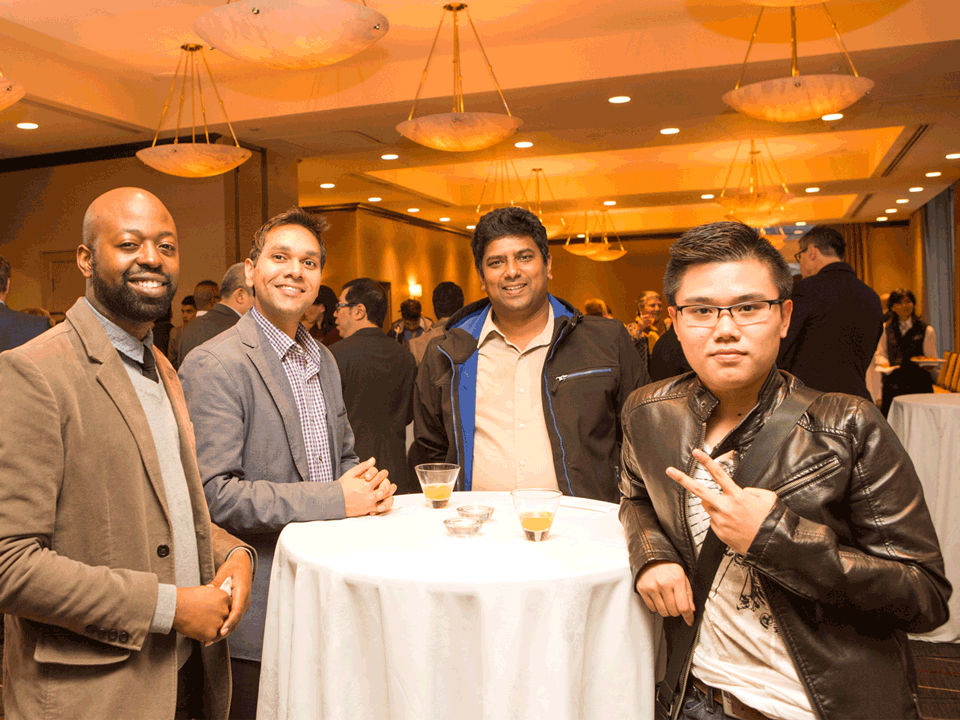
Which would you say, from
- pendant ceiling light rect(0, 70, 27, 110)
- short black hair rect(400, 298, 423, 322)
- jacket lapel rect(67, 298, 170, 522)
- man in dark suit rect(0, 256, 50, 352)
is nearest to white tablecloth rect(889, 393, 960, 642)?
jacket lapel rect(67, 298, 170, 522)

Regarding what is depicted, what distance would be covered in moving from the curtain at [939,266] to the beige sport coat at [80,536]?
45.9 feet

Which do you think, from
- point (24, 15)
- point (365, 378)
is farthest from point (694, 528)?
point (24, 15)

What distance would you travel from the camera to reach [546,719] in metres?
1.42

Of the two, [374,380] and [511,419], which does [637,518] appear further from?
[374,380]

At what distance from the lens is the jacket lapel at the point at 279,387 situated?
2.06 m

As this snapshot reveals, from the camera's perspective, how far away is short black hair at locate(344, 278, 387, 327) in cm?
416

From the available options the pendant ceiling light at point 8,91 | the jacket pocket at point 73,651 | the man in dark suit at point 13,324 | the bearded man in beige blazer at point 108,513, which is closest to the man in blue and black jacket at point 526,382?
the bearded man in beige blazer at point 108,513

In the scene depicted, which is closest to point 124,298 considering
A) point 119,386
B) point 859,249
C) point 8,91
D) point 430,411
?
point 119,386

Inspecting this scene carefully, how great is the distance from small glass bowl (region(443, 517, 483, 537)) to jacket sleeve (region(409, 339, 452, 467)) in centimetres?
78

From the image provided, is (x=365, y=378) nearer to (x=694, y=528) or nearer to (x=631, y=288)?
(x=694, y=528)

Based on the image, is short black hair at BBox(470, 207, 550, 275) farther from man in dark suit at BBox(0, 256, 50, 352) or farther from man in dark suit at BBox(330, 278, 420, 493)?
man in dark suit at BBox(0, 256, 50, 352)

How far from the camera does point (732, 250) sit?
1.38 meters

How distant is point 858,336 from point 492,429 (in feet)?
8.94

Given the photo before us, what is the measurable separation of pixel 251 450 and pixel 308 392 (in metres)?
0.26
